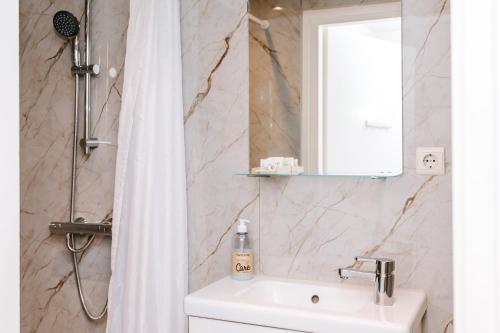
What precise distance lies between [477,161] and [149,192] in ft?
4.91

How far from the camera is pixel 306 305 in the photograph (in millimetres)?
1663

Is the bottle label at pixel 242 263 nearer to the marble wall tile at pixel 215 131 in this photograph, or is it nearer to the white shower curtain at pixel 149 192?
the marble wall tile at pixel 215 131

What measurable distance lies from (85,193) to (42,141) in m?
0.34

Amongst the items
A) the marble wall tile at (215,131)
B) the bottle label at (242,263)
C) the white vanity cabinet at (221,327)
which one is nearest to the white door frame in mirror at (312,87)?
the marble wall tile at (215,131)

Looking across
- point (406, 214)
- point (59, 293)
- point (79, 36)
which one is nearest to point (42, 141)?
point (79, 36)

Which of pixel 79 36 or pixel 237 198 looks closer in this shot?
pixel 237 198

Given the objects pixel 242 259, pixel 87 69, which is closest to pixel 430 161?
pixel 242 259

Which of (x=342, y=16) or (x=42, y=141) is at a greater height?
(x=342, y=16)

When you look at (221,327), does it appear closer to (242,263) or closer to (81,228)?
(242,263)

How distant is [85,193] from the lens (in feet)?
7.14

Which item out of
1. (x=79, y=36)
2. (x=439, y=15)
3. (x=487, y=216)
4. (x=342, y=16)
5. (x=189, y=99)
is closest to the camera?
(x=487, y=216)

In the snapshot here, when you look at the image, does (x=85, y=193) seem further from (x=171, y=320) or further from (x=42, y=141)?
(x=171, y=320)

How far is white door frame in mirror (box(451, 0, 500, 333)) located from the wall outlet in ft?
4.16

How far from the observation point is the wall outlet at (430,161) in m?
1.56
